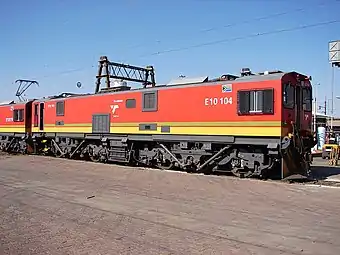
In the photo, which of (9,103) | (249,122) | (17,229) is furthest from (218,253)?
(9,103)

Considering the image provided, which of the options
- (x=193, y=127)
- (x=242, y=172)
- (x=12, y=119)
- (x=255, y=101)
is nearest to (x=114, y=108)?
(x=193, y=127)

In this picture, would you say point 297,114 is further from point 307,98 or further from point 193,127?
point 193,127

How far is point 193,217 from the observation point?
808 centimetres

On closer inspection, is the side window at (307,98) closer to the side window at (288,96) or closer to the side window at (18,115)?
the side window at (288,96)

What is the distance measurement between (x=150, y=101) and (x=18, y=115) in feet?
48.1

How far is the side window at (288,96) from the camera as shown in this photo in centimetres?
1381

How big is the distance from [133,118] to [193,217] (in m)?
11.1

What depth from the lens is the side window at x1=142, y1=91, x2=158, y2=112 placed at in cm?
1762

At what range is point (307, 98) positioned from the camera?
50.6ft

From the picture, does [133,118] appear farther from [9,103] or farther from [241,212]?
[9,103]

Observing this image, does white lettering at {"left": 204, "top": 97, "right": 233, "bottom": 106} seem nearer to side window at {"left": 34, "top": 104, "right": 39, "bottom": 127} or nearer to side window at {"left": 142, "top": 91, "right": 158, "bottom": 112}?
side window at {"left": 142, "top": 91, "right": 158, "bottom": 112}

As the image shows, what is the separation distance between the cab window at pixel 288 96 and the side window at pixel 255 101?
0.50m

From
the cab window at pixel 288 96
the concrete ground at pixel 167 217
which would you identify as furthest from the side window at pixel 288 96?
the concrete ground at pixel 167 217

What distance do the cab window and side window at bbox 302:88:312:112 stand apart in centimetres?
103
